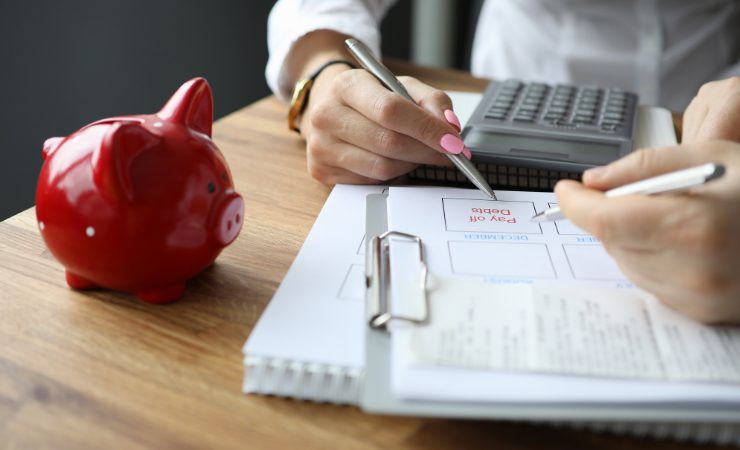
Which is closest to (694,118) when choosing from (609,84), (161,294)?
(609,84)

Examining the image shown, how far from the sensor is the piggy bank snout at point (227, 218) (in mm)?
424

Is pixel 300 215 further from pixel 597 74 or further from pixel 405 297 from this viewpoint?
pixel 597 74

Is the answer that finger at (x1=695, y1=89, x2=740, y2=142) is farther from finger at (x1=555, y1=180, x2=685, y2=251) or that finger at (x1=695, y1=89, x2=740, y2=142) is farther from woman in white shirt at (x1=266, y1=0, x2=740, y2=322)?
finger at (x1=555, y1=180, x2=685, y2=251)

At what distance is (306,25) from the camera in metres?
0.78

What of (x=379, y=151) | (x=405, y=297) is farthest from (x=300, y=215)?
(x=405, y=297)

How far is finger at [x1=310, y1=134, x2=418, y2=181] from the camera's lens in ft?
1.87

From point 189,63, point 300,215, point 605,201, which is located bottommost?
point 189,63

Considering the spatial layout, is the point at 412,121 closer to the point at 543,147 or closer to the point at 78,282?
the point at 543,147

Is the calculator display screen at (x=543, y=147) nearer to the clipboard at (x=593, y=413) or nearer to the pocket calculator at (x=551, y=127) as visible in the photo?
the pocket calculator at (x=551, y=127)

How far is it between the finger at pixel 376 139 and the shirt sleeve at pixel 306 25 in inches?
9.0

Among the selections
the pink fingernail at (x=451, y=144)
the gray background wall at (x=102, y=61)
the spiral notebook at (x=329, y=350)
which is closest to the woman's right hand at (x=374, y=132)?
the pink fingernail at (x=451, y=144)

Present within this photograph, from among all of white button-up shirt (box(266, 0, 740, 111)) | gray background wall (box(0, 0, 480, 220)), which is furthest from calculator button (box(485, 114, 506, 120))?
gray background wall (box(0, 0, 480, 220))

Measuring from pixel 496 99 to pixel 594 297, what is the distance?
0.36 meters

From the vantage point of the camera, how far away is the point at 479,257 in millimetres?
451
